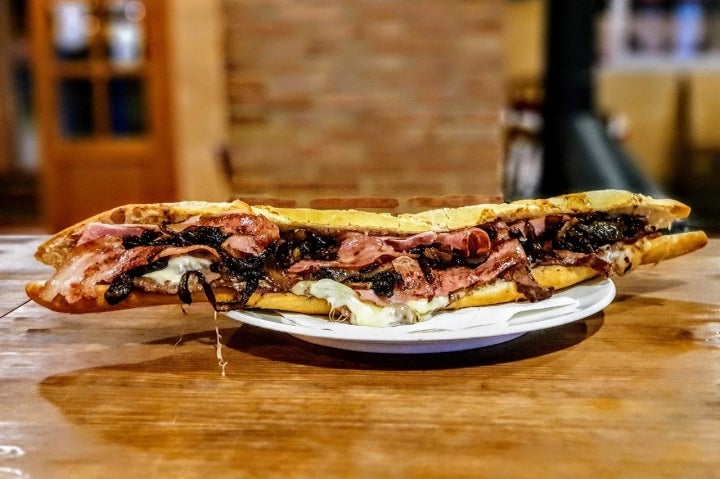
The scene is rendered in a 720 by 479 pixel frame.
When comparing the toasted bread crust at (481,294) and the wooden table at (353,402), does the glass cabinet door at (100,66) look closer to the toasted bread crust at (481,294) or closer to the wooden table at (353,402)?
the wooden table at (353,402)

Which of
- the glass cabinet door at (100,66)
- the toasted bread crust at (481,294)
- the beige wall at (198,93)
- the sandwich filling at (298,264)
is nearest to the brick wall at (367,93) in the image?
the beige wall at (198,93)

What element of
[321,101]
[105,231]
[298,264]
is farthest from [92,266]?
[321,101]

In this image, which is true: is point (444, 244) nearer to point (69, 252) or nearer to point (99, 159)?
point (69, 252)

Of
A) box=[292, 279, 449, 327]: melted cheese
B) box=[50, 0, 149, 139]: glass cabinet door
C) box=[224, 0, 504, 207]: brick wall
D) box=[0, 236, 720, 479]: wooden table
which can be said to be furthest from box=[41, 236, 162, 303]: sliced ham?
box=[50, 0, 149, 139]: glass cabinet door

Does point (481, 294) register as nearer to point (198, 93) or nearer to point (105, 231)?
point (105, 231)

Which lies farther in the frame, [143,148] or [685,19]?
[685,19]

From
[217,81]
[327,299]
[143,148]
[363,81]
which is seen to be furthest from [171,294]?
[143,148]
